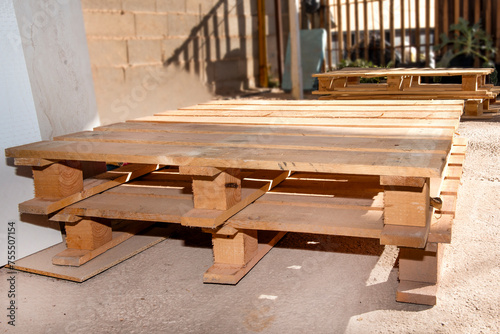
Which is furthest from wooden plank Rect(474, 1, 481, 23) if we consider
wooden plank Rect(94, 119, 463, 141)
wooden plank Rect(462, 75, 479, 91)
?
wooden plank Rect(94, 119, 463, 141)

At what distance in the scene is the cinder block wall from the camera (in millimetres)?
7918

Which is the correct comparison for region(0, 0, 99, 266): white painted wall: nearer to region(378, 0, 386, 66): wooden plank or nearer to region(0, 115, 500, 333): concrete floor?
region(0, 115, 500, 333): concrete floor

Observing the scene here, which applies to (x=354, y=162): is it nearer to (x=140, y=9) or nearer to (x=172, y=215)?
(x=172, y=215)

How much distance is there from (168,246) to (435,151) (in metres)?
1.70

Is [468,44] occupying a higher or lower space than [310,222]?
higher

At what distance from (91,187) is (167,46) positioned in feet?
20.7

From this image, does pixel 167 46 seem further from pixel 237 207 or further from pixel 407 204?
pixel 407 204

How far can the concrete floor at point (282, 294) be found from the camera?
229 cm

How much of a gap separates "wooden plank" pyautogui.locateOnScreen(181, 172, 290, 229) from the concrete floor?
39cm

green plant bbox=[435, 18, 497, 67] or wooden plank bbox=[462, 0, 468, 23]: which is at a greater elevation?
wooden plank bbox=[462, 0, 468, 23]

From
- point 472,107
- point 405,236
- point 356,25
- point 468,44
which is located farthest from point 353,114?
point 356,25

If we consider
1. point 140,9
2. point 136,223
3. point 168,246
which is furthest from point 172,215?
point 140,9

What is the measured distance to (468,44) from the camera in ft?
30.2

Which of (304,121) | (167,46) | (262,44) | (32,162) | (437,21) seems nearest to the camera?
(32,162)
